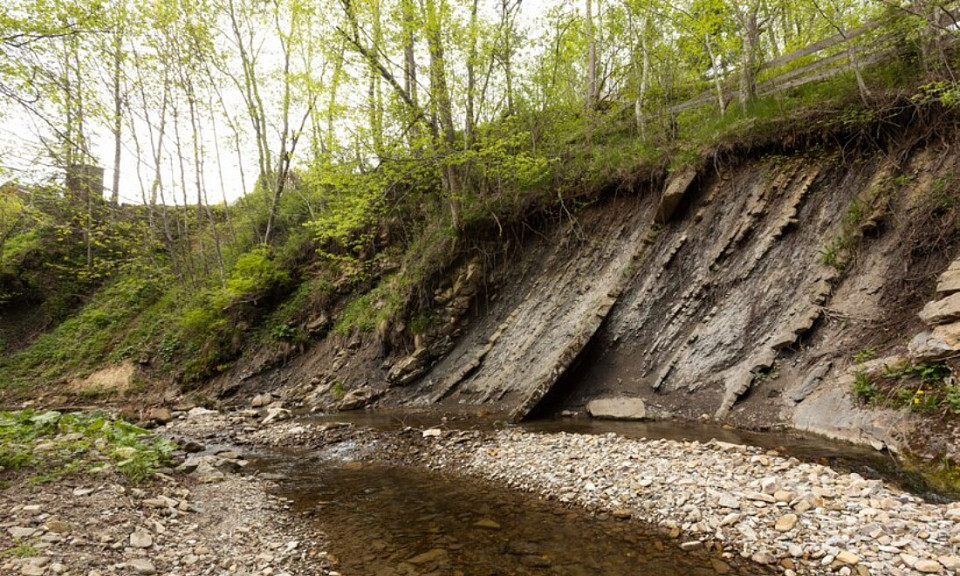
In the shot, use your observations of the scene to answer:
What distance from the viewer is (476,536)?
4.81 meters

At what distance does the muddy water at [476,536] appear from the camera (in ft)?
13.3

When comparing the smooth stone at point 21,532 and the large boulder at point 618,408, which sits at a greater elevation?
the smooth stone at point 21,532

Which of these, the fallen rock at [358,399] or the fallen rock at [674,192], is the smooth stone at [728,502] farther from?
the fallen rock at [358,399]

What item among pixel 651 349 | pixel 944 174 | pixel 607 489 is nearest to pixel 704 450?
pixel 607 489

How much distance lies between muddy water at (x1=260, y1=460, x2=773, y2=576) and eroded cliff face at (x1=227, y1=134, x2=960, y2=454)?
3326 mm

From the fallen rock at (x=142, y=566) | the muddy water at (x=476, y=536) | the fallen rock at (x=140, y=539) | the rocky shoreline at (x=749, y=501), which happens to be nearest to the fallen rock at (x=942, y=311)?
the rocky shoreline at (x=749, y=501)

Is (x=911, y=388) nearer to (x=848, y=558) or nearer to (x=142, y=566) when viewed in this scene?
(x=848, y=558)

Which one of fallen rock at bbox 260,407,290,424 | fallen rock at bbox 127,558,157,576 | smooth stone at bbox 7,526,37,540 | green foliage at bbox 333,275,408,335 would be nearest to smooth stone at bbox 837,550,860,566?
fallen rock at bbox 127,558,157,576

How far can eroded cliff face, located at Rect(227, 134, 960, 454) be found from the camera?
6.62m

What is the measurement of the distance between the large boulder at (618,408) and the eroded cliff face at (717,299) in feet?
0.64

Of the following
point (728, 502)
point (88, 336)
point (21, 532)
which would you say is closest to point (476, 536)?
point (728, 502)

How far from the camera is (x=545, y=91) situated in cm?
1422

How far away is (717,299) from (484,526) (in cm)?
670

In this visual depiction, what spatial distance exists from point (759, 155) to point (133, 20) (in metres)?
21.1
